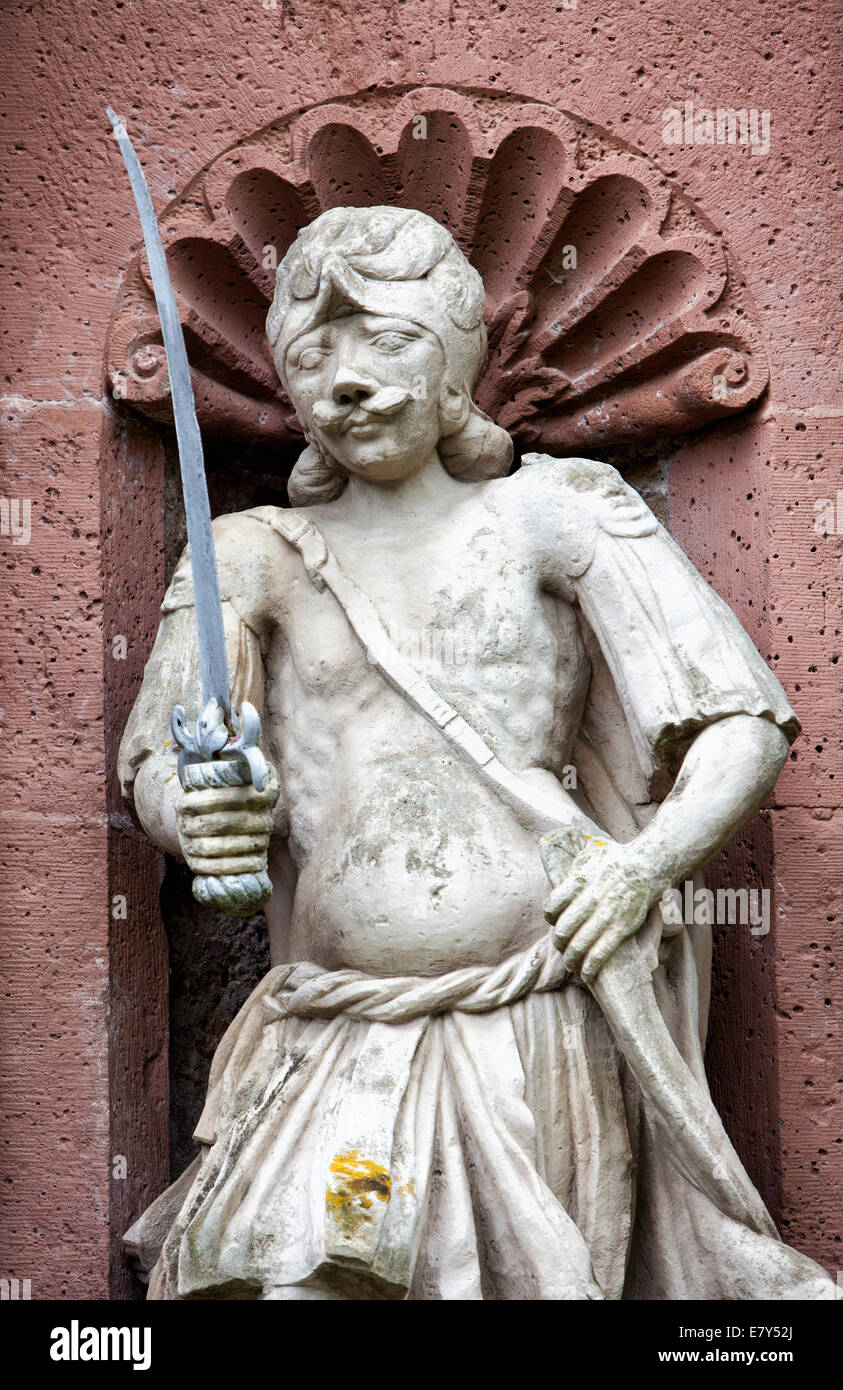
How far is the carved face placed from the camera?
404cm

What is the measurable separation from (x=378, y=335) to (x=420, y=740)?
0.73 metres

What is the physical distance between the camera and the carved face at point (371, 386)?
404 cm

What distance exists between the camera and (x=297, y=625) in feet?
13.6

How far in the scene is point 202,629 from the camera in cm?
→ 321

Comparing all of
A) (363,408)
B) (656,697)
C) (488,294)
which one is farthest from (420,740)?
(488,294)

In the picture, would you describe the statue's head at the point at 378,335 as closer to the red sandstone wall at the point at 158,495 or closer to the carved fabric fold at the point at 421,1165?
the red sandstone wall at the point at 158,495

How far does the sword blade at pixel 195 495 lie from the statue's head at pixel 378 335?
29.4 inches

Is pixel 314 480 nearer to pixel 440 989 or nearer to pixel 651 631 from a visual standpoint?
pixel 651 631

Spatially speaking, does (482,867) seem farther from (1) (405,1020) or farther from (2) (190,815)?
(2) (190,815)

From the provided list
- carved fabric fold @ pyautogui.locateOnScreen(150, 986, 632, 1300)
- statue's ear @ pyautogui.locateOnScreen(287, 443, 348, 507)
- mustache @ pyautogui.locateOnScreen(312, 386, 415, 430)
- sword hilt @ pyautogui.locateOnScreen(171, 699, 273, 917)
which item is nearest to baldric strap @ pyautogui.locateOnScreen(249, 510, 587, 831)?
statue's ear @ pyautogui.locateOnScreen(287, 443, 348, 507)

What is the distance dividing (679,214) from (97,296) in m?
1.19

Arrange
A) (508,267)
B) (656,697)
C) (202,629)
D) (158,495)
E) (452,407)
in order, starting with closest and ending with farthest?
(202,629), (656,697), (452,407), (158,495), (508,267)

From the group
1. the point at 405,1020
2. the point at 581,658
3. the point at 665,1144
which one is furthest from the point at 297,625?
the point at 665,1144

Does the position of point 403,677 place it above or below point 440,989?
above
